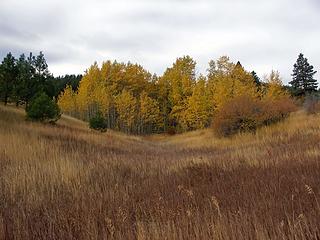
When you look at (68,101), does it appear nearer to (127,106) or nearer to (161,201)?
(127,106)

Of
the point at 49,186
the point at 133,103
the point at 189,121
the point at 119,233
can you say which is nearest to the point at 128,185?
the point at 49,186

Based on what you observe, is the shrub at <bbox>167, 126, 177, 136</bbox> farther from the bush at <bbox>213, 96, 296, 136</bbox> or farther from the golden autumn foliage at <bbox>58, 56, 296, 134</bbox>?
the bush at <bbox>213, 96, 296, 136</bbox>

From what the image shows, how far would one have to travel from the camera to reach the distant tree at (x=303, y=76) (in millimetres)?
55500

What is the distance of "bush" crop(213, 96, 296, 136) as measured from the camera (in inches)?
970

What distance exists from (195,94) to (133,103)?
1145cm

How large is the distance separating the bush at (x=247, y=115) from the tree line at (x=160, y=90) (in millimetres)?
12920

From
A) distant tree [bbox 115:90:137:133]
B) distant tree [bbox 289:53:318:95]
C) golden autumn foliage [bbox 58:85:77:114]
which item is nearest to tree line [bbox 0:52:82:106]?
distant tree [bbox 115:90:137:133]

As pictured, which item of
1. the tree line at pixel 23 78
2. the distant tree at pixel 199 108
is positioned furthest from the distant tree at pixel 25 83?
the distant tree at pixel 199 108

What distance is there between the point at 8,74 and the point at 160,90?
3054cm

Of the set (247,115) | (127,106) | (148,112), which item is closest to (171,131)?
(148,112)

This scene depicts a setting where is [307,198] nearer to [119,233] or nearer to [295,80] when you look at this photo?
[119,233]

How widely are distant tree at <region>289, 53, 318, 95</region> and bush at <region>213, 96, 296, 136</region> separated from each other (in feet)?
107

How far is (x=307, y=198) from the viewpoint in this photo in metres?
3.91

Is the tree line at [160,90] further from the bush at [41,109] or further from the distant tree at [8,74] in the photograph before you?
the bush at [41,109]
